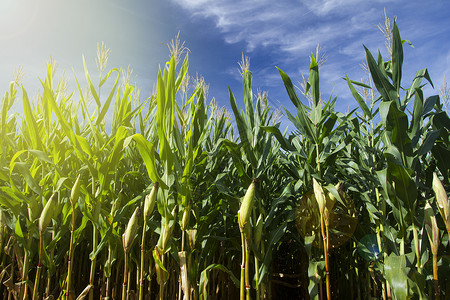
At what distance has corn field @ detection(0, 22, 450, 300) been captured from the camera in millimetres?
1316

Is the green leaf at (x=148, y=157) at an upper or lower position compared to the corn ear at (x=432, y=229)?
upper

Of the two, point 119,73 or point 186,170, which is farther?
point 119,73

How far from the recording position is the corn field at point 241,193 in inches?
51.8

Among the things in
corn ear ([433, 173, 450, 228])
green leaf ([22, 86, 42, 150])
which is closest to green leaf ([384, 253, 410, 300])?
corn ear ([433, 173, 450, 228])

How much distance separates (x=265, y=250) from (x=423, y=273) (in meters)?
0.72

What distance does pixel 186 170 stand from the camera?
143cm

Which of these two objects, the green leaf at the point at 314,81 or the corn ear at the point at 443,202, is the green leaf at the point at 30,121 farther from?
the corn ear at the point at 443,202

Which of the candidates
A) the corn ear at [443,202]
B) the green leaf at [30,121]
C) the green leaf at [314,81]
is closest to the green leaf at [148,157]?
the green leaf at [30,121]

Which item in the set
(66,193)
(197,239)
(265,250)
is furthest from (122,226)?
(265,250)

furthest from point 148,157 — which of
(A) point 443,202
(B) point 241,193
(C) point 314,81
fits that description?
(A) point 443,202

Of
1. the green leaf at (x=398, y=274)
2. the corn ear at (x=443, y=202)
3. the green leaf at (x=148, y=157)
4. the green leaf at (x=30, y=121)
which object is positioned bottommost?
the green leaf at (x=398, y=274)

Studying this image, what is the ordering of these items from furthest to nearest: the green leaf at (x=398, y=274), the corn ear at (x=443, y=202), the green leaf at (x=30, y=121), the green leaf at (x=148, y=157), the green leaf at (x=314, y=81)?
the green leaf at (x=314, y=81), the green leaf at (x=30, y=121), the green leaf at (x=148, y=157), the green leaf at (x=398, y=274), the corn ear at (x=443, y=202)

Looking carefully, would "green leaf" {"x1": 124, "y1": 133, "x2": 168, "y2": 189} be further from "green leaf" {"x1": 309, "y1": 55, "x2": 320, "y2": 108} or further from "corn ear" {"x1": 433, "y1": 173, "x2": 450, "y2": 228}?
"corn ear" {"x1": 433, "y1": 173, "x2": 450, "y2": 228}

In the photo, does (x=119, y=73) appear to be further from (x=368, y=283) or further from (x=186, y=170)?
(x=368, y=283)
